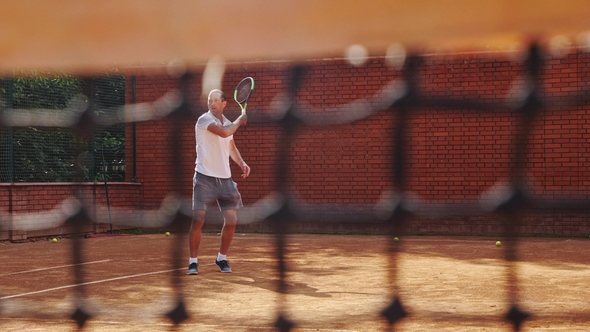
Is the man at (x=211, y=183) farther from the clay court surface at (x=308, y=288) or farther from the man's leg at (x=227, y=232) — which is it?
the clay court surface at (x=308, y=288)

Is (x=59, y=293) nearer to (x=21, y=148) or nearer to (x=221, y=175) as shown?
(x=221, y=175)

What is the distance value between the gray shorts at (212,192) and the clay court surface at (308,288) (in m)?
0.48

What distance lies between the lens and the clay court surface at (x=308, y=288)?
3619mm

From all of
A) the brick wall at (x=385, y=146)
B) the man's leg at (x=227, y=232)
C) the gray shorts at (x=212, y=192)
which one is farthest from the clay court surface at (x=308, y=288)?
the brick wall at (x=385, y=146)

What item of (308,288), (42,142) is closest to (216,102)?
(308,288)

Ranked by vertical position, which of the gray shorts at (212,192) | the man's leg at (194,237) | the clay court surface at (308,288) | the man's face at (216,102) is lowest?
the clay court surface at (308,288)

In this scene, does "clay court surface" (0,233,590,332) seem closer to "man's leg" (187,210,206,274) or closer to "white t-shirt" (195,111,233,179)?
"man's leg" (187,210,206,274)

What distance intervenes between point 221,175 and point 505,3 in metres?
4.18

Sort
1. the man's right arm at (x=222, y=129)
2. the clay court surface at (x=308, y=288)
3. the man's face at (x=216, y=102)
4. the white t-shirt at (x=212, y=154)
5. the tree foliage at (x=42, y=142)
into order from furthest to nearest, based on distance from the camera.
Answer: the tree foliage at (x=42, y=142)
the white t-shirt at (x=212, y=154)
the man's face at (x=216, y=102)
the man's right arm at (x=222, y=129)
the clay court surface at (x=308, y=288)

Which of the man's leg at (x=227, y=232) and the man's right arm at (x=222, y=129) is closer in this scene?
the man's right arm at (x=222, y=129)

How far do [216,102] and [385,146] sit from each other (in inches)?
195

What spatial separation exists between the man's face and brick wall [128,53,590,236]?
400 cm

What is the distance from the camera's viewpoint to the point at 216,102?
497 centimetres

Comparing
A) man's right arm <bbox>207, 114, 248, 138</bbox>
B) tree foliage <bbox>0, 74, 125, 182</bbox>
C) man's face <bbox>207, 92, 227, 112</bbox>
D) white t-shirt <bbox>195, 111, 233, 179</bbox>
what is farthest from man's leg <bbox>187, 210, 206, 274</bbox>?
tree foliage <bbox>0, 74, 125, 182</bbox>
